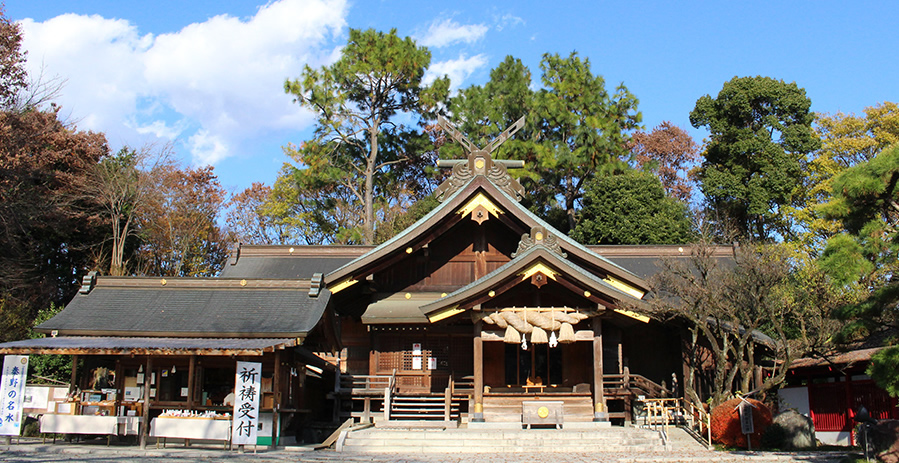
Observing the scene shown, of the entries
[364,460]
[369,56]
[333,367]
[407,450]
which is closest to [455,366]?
[333,367]

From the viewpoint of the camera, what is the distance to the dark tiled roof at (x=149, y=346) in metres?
14.4

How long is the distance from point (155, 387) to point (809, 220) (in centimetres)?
2649

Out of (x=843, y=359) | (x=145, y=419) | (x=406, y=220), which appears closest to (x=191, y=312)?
(x=145, y=419)

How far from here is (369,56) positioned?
118 ft

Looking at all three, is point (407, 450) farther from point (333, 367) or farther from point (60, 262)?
point (60, 262)

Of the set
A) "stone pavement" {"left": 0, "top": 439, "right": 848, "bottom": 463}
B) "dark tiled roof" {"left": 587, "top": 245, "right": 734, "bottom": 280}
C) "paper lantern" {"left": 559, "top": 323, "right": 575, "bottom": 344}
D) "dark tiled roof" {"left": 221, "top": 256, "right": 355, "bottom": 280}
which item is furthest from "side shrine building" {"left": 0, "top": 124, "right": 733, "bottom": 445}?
"dark tiled roof" {"left": 221, "top": 256, "right": 355, "bottom": 280}

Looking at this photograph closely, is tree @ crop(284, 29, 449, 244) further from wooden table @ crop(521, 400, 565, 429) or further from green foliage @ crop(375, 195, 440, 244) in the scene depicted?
wooden table @ crop(521, 400, 565, 429)

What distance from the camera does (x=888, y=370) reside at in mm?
10312

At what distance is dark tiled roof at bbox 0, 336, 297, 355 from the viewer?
14.4 m

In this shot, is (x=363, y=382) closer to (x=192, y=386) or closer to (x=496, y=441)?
(x=192, y=386)

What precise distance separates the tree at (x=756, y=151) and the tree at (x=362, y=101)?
14548mm

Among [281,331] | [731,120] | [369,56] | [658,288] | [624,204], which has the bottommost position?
[281,331]

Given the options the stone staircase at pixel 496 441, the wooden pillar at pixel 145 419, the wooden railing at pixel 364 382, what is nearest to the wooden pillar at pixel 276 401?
the stone staircase at pixel 496 441

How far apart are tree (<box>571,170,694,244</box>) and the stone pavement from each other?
57.4 feet
